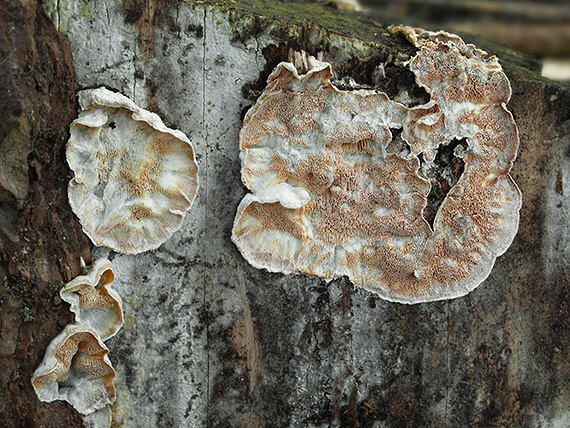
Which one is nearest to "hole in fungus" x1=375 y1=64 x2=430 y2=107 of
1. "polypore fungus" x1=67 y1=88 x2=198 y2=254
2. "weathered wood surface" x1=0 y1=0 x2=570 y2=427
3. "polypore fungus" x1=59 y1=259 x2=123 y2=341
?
"weathered wood surface" x1=0 y1=0 x2=570 y2=427

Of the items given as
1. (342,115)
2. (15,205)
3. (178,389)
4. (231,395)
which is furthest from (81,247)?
(342,115)

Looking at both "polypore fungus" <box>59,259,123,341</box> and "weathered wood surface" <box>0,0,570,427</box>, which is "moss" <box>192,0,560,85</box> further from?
"polypore fungus" <box>59,259,123,341</box>

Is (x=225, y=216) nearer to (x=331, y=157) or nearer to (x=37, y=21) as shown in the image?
(x=331, y=157)

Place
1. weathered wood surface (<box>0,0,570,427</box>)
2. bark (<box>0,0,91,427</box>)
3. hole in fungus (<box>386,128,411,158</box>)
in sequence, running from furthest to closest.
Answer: hole in fungus (<box>386,128,411,158</box>) → weathered wood surface (<box>0,0,570,427</box>) → bark (<box>0,0,91,427</box>)

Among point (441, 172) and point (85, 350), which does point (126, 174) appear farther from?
point (441, 172)

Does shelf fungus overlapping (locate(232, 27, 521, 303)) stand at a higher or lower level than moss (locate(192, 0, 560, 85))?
lower

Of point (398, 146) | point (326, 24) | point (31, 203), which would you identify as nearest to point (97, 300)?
point (31, 203)
